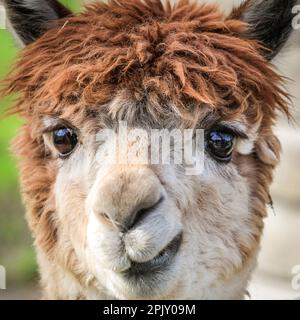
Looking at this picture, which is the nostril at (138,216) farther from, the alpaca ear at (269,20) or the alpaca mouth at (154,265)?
the alpaca ear at (269,20)

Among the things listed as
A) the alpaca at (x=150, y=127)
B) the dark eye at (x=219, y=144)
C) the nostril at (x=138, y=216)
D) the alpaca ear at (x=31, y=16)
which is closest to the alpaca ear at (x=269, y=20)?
the alpaca at (x=150, y=127)

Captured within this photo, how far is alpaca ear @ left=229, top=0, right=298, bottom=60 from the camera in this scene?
1735mm

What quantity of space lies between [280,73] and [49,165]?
2.26 ft

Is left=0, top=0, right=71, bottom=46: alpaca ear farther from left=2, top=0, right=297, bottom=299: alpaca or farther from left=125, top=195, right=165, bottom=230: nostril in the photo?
left=125, top=195, right=165, bottom=230: nostril

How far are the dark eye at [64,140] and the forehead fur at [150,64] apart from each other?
5 cm

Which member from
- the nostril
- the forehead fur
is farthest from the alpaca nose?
the forehead fur

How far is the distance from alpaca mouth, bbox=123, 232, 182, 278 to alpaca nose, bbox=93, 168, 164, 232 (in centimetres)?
10

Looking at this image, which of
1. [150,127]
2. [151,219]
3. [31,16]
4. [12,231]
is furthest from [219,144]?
[12,231]

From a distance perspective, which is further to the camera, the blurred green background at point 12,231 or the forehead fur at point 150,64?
the blurred green background at point 12,231

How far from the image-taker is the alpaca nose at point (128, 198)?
56.4 inches

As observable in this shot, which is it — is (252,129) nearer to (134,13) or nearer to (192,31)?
(192,31)

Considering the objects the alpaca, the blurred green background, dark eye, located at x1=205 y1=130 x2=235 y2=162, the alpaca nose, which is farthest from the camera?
the blurred green background

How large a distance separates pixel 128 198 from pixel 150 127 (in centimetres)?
25

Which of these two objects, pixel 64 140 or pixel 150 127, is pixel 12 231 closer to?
pixel 64 140
